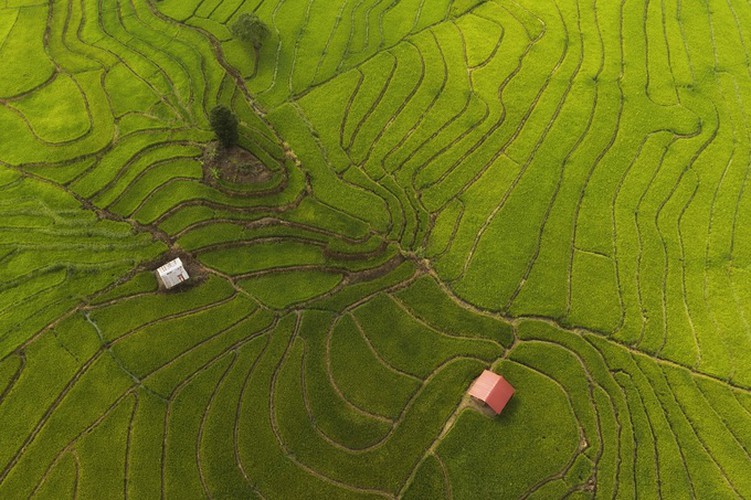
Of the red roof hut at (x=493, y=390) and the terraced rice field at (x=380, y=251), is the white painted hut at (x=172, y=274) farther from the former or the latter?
the red roof hut at (x=493, y=390)

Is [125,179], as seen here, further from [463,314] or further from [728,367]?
[728,367]

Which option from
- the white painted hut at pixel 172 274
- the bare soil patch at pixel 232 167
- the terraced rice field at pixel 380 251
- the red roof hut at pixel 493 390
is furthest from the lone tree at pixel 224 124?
the red roof hut at pixel 493 390

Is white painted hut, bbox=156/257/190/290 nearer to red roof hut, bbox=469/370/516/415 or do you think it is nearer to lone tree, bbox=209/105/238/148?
lone tree, bbox=209/105/238/148

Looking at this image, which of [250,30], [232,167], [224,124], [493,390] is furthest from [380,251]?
[250,30]

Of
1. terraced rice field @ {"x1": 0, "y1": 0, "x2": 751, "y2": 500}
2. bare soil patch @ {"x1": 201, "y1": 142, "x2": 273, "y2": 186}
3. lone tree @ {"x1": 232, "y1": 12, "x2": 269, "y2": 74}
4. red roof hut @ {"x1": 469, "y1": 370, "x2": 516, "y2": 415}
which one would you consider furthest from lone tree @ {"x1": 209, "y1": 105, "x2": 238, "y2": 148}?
red roof hut @ {"x1": 469, "y1": 370, "x2": 516, "y2": 415}

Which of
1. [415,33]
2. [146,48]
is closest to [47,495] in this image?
[146,48]

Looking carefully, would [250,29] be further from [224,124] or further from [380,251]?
[380,251]

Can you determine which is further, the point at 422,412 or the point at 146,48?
the point at 146,48
